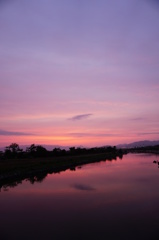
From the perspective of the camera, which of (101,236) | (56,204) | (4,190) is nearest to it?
(101,236)

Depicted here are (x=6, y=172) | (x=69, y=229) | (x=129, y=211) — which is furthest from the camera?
(x=6, y=172)

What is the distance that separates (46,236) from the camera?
10.3 m

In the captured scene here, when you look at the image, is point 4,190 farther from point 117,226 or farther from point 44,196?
point 117,226

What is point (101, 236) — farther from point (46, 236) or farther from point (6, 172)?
point (6, 172)

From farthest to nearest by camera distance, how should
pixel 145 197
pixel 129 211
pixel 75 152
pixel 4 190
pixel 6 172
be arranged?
1. pixel 75 152
2. pixel 6 172
3. pixel 4 190
4. pixel 145 197
5. pixel 129 211

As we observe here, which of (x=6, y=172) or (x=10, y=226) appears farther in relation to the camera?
(x=6, y=172)

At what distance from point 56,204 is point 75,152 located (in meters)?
81.9

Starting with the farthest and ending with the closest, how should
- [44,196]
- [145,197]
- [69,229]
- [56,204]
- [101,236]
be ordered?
[44,196]
[145,197]
[56,204]
[69,229]
[101,236]

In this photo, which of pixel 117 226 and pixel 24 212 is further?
pixel 24 212

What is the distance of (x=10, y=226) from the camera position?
1177 cm

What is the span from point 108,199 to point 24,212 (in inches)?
237

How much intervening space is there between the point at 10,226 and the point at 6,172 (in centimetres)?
2133

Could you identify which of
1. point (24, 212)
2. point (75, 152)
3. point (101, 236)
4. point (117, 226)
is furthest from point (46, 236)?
point (75, 152)

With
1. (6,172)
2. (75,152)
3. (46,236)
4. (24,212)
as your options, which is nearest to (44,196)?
(24,212)
